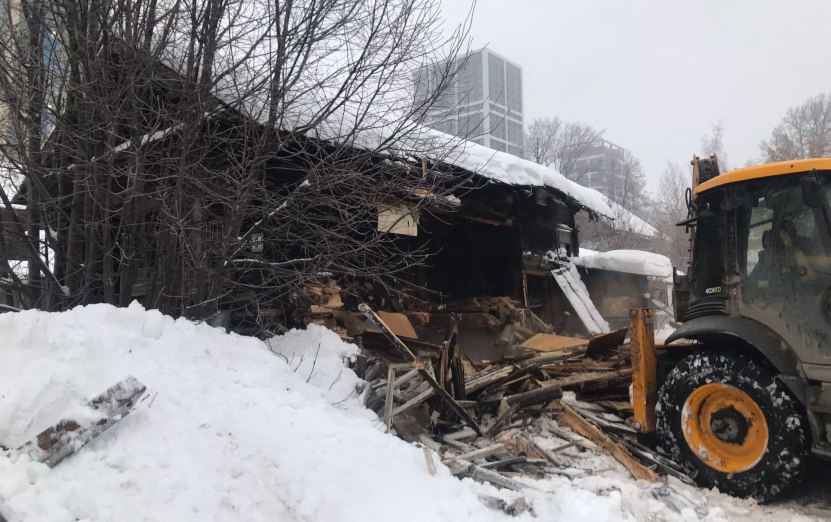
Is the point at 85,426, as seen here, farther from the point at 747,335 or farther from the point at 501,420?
the point at 747,335

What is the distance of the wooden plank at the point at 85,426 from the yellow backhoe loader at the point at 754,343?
14.9 feet

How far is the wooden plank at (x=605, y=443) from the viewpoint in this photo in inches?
192

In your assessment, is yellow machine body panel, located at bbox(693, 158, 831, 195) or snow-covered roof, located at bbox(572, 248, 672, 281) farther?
snow-covered roof, located at bbox(572, 248, 672, 281)

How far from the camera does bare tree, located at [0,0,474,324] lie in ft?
17.1

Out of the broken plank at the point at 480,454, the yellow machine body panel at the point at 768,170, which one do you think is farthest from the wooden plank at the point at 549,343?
the yellow machine body panel at the point at 768,170

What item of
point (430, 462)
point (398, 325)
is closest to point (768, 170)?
point (430, 462)

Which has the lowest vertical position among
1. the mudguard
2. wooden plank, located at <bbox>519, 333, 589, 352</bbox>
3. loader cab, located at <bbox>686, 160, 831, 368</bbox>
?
wooden plank, located at <bbox>519, 333, 589, 352</bbox>

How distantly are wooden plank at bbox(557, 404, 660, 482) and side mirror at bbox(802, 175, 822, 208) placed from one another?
8.65 ft

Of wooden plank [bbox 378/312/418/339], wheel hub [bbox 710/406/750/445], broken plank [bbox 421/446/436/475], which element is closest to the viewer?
broken plank [bbox 421/446/436/475]

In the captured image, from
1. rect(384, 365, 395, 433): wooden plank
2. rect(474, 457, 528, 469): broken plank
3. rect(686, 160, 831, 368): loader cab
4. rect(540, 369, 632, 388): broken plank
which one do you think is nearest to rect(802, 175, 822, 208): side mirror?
rect(686, 160, 831, 368): loader cab

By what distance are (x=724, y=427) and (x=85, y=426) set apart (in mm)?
4892

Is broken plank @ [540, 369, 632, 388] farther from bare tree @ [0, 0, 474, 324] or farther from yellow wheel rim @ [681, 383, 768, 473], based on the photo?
bare tree @ [0, 0, 474, 324]

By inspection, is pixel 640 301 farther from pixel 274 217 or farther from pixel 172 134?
pixel 172 134

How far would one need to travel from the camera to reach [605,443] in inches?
215
